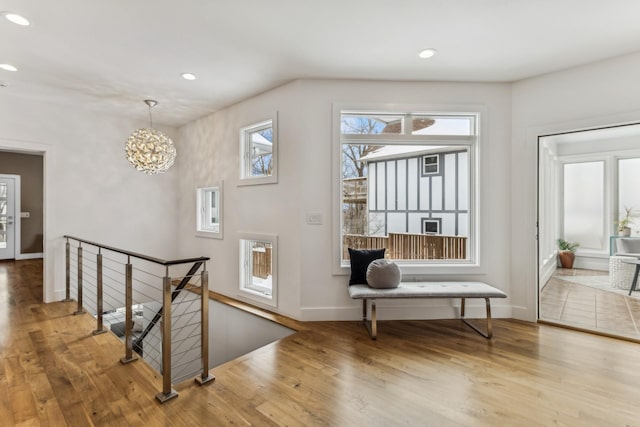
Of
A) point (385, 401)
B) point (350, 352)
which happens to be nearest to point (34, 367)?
point (350, 352)

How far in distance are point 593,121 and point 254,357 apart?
12.7 feet

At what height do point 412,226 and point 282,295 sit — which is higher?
point 412,226

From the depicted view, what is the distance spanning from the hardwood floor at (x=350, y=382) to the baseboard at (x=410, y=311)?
27 centimetres

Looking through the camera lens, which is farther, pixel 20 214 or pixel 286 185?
pixel 20 214

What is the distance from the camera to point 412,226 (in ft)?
11.5

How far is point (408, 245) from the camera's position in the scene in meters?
3.49

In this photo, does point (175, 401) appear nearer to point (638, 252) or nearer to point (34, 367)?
point (34, 367)

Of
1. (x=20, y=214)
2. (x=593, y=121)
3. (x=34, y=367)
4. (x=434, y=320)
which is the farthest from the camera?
(x=20, y=214)

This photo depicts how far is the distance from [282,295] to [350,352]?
3.88ft

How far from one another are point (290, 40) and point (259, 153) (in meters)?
1.66

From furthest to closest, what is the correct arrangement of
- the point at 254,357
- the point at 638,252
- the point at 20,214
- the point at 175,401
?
the point at 20,214, the point at 638,252, the point at 254,357, the point at 175,401

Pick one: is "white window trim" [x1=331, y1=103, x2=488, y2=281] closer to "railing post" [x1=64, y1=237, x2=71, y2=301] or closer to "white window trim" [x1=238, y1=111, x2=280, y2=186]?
"white window trim" [x1=238, y1=111, x2=280, y2=186]

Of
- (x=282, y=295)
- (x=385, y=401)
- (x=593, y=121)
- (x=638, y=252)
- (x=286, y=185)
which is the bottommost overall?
(x=385, y=401)

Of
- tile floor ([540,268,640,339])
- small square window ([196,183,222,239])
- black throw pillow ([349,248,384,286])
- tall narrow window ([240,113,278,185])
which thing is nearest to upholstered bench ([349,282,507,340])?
black throw pillow ([349,248,384,286])
